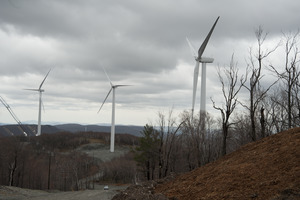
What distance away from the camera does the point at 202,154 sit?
127 feet

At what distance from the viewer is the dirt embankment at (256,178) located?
8250mm

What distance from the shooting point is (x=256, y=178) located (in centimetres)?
923

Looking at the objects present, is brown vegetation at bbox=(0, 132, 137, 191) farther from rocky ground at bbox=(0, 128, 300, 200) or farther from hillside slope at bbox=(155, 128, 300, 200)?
hillside slope at bbox=(155, 128, 300, 200)

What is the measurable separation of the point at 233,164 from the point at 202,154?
27.7 meters

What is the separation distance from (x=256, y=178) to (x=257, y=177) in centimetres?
6

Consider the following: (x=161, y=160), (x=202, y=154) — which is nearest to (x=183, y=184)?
(x=161, y=160)

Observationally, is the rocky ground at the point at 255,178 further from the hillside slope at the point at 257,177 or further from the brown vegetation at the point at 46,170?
the brown vegetation at the point at 46,170

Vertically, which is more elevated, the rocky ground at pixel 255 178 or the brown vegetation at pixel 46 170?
the rocky ground at pixel 255 178

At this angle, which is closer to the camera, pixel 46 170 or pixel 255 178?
pixel 255 178

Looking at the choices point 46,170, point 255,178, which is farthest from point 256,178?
point 46,170

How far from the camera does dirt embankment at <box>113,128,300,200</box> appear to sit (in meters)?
8.25

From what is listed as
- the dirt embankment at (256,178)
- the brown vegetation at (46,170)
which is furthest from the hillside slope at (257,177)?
the brown vegetation at (46,170)

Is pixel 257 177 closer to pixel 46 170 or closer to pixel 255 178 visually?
pixel 255 178

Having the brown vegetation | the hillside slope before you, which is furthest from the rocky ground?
the brown vegetation
